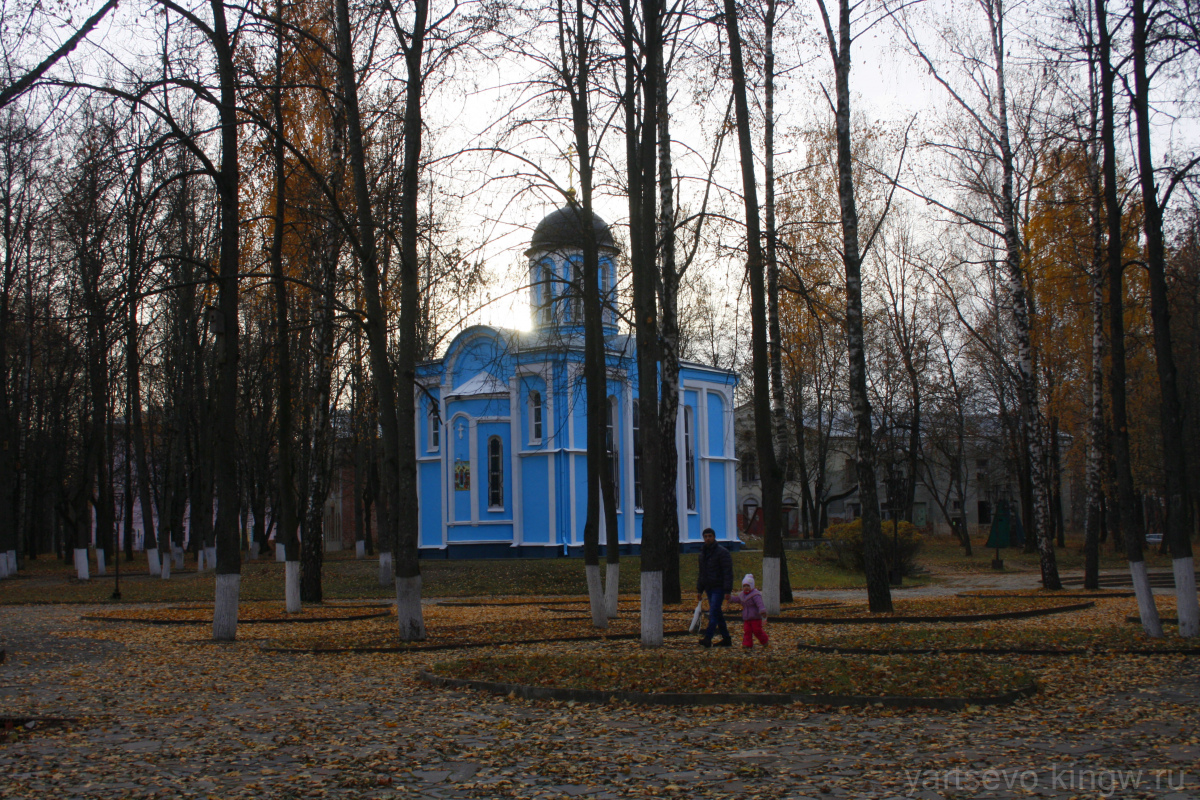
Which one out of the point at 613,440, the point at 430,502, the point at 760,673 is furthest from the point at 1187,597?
the point at 430,502

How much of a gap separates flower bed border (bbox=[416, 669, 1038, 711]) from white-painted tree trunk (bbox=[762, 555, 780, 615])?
24.3 ft

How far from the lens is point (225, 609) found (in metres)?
13.2

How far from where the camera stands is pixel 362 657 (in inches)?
454

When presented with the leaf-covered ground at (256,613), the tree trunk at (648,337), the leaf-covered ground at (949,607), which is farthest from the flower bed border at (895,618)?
the leaf-covered ground at (256,613)

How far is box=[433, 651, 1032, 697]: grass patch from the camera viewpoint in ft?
26.3

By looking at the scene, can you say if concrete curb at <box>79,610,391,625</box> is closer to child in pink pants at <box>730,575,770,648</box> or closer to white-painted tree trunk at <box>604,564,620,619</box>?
white-painted tree trunk at <box>604,564,620,619</box>

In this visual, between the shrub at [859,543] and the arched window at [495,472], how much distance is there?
10972mm

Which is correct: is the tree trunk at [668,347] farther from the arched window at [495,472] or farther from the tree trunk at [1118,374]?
the arched window at [495,472]

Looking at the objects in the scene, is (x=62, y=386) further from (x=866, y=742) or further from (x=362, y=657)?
(x=866, y=742)

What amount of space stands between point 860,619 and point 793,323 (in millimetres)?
15738

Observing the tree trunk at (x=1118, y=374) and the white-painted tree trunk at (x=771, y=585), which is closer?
the tree trunk at (x=1118, y=374)

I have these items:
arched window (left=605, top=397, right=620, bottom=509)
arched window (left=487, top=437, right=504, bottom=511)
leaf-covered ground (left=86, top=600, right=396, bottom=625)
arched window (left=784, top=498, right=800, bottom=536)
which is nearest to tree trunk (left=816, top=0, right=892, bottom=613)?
leaf-covered ground (left=86, top=600, right=396, bottom=625)

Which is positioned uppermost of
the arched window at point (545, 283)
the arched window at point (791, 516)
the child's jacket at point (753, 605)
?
the arched window at point (545, 283)

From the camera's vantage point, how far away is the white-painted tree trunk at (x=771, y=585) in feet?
50.5
